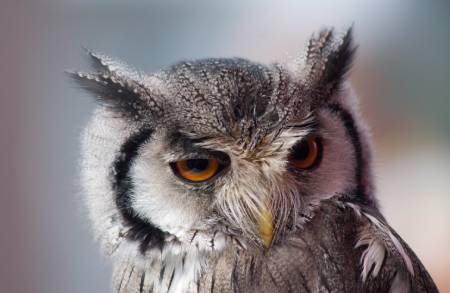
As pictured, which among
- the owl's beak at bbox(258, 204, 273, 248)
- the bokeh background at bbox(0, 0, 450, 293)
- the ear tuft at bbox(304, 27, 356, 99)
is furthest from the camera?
the bokeh background at bbox(0, 0, 450, 293)

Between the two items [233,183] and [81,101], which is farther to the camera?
[81,101]

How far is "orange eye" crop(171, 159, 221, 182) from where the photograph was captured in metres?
0.91

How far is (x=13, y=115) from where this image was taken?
117cm

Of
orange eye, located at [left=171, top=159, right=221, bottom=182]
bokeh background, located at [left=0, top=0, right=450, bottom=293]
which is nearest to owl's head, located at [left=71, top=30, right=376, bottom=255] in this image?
orange eye, located at [left=171, top=159, right=221, bottom=182]

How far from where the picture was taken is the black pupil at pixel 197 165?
0.91 m

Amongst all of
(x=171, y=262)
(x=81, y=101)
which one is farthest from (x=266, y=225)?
(x=81, y=101)

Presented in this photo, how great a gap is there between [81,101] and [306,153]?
49 cm

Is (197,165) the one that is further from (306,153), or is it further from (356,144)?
(356,144)

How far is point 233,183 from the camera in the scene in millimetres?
912

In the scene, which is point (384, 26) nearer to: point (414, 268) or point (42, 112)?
point (414, 268)

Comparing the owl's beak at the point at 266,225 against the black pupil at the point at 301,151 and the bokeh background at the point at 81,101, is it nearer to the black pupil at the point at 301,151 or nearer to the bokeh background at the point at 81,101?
the black pupil at the point at 301,151

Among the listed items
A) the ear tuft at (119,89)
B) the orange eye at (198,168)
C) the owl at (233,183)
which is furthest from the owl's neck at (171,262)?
the ear tuft at (119,89)

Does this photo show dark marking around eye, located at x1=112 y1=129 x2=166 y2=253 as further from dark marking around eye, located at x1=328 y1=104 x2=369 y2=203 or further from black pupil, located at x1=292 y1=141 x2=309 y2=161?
dark marking around eye, located at x1=328 y1=104 x2=369 y2=203

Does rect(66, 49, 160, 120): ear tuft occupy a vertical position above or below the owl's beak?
above
